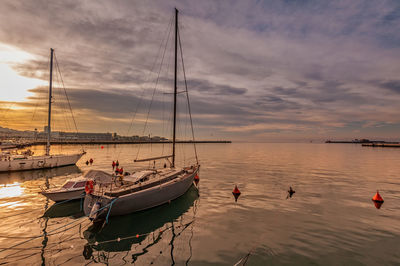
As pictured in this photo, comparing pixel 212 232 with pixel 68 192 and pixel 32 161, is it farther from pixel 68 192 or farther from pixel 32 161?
pixel 32 161

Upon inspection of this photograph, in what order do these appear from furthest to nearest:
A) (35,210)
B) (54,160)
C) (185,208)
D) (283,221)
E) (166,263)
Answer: (54,160) < (185,208) < (35,210) < (283,221) < (166,263)

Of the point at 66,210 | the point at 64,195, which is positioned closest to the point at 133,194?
the point at 66,210

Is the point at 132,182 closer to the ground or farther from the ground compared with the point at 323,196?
farther from the ground

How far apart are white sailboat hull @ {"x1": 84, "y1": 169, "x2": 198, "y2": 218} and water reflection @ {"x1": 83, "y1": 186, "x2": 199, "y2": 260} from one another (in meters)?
0.60

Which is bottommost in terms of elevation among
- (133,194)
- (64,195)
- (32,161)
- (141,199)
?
(64,195)

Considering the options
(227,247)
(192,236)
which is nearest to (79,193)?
(192,236)

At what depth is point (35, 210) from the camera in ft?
55.2

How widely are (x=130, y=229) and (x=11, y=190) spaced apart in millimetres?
18909

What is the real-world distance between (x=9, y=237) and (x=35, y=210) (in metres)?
5.32

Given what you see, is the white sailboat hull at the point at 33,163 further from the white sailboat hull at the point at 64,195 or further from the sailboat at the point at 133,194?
the sailboat at the point at 133,194

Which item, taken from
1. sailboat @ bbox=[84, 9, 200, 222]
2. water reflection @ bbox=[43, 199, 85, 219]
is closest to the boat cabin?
water reflection @ bbox=[43, 199, 85, 219]

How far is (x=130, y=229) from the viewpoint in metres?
13.6

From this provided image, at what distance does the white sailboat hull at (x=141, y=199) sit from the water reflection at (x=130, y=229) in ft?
1.97

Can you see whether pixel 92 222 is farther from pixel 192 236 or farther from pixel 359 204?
pixel 359 204
